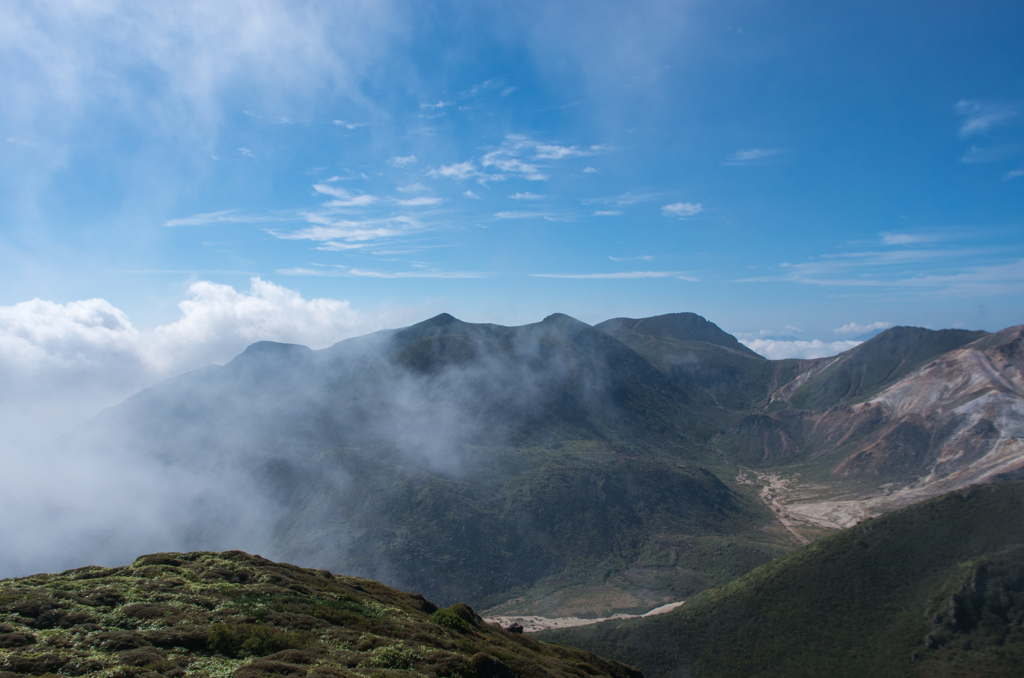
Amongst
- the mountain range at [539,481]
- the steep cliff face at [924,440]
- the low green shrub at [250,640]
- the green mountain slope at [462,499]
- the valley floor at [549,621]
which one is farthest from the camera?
the steep cliff face at [924,440]

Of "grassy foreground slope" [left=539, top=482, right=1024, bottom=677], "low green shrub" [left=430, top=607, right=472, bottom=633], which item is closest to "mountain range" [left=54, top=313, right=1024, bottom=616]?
Answer: "grassy foreground slope" [left=539, top=482, right=1024, bottom=677]

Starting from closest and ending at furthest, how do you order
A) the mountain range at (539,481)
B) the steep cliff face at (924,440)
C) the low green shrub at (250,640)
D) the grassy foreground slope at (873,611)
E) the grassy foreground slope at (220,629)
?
the grassy foreground slope at (220,629)
the low green shrub at (250,640)
the grassy foreground slope at (873,611)
the mountain range at (539,481)
the steep cliff face at (924,440)

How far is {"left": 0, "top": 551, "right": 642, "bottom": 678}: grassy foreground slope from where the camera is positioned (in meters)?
20.7

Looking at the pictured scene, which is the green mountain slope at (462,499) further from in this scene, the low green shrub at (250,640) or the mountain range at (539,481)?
the low green shrub at (250,640)

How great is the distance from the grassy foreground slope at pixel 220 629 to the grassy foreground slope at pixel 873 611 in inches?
1736

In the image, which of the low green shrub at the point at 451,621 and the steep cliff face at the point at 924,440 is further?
the steep cliff face at the point at 924,440

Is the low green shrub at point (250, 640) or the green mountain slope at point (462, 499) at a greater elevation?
the low green shrub at point (250, 640)

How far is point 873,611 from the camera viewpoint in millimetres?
69750

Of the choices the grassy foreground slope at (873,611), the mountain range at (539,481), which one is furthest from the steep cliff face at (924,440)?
the grassy foreground slope at (873,611)

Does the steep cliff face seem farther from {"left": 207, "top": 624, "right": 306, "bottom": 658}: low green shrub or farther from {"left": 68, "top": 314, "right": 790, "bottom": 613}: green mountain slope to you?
{"left": 207, "top": 624, "right": 306, "bottom": 658}: low green shrub

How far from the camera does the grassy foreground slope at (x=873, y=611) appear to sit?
6275 centimetres

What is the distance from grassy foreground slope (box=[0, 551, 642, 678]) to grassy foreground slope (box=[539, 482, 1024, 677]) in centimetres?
4410

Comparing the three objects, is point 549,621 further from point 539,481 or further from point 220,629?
point 220,629

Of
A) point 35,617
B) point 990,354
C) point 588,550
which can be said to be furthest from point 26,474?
point 990,354
